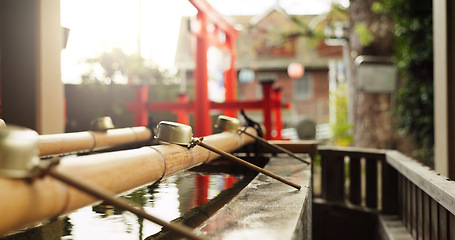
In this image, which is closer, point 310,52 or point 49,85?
point 49,85

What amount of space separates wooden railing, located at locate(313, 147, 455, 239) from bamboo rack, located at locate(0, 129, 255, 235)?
3.64ft

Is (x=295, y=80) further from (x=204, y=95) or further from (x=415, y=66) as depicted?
(x=204, y=95)

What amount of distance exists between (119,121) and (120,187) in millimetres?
5530

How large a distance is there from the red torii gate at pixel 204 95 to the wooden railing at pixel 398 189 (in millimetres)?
1695

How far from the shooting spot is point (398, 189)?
3.27m

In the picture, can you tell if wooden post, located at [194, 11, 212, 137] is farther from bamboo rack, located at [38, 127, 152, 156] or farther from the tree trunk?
the tree trunk

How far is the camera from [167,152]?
142cm

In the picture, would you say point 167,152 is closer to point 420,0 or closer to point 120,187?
point 120,187

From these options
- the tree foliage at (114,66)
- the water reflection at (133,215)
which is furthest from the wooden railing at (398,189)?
the tree foliage at (114,66)

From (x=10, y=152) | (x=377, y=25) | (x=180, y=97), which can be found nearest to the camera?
(x=10, y=152)

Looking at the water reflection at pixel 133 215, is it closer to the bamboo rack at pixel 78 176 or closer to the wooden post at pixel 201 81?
the bamboo rack at pixel 78 176

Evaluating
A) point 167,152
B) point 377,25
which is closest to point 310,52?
point 377,25

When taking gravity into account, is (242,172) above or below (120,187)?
below

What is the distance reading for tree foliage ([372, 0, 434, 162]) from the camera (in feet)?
21.6
